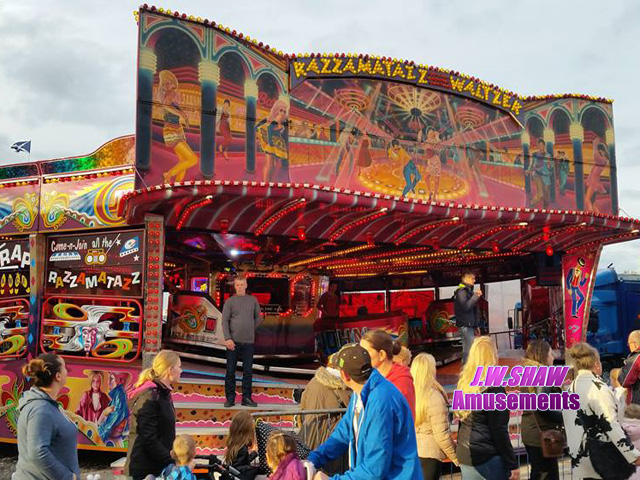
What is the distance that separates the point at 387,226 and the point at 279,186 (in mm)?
3557

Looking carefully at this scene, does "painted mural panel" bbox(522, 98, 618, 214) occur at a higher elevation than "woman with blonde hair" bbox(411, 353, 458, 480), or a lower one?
higher

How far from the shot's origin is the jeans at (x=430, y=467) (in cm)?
532

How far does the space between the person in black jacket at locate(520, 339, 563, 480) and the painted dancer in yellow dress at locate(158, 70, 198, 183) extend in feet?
22.2

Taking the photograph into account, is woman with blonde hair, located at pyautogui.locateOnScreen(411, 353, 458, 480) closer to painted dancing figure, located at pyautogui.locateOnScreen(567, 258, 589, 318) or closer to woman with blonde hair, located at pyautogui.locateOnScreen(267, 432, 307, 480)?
woman with blonde hair, located at pyautogui.locateOnScreen(267, 432, 307, 480)

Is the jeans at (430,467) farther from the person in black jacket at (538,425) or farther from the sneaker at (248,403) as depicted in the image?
the sneaker at (248,403)

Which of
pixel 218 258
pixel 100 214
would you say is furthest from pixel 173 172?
pixel 218 258

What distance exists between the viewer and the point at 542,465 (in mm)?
5320

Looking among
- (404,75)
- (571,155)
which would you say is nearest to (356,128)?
(404,75)

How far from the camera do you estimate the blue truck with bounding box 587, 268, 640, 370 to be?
18.3 m

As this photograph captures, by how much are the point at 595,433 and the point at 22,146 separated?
1087cm

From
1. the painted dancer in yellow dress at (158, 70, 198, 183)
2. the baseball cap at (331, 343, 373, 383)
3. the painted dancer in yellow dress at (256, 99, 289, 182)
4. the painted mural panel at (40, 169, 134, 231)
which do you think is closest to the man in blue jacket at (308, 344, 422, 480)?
the baseball cap at (331, 343, 373, 383)

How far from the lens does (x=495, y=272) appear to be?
18719 millimetres

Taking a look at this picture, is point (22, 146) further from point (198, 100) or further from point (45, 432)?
point (45, 432)

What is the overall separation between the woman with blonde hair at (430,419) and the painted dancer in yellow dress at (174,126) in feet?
20.9
